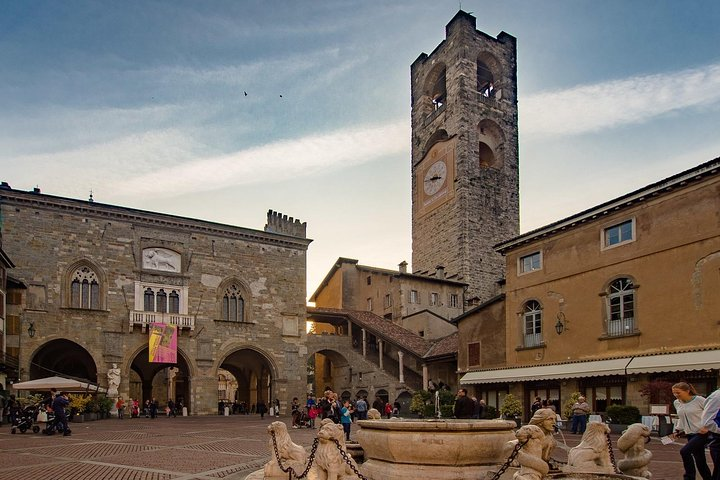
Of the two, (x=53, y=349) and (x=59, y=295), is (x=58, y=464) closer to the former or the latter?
(x=59, y=295)

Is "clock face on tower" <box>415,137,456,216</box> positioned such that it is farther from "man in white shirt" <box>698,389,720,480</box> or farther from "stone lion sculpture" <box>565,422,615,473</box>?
"man in white shirt" <box>698,389,720,480</box>

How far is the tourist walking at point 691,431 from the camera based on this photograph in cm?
771

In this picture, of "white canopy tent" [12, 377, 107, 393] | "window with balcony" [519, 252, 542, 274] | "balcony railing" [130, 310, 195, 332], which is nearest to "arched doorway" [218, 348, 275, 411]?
"balcony railing" [130, 310, 195, 332]

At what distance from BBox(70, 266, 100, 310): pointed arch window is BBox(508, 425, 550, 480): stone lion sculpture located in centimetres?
3060

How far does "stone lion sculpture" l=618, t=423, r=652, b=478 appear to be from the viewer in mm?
8109

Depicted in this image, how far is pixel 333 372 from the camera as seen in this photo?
1764 inches

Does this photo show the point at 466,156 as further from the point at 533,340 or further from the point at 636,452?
the point at 636,452

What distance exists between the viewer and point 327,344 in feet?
138

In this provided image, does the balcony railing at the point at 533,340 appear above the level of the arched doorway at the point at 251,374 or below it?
above

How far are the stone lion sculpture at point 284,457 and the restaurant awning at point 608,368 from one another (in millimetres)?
14926

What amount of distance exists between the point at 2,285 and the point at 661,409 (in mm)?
26573

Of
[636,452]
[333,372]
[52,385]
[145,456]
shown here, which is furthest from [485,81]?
[636,452]

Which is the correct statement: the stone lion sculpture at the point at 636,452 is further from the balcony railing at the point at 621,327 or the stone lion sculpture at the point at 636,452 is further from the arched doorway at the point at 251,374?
the arched doorway at the point at 251,374

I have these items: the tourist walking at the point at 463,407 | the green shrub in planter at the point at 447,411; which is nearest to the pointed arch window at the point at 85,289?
the green shrub in planter at the point at 447,411
